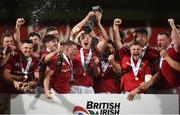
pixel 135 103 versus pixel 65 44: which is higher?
pixel 65 44

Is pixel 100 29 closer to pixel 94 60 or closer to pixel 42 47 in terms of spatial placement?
pixel 94 60

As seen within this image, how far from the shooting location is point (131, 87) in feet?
10.4

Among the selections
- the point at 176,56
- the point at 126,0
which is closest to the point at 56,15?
the point at 126,0

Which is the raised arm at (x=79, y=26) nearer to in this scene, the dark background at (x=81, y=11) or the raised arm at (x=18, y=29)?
the dark background at (x=81, y=11)

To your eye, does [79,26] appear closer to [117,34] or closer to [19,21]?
[117,34]

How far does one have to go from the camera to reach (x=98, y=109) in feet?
10.4

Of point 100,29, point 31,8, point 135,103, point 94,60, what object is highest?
point 31,8

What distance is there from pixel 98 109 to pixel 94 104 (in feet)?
0.20

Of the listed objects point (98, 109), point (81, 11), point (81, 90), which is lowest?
point (98, 109)

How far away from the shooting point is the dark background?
10.1ft

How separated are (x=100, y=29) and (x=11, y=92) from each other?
989 mm

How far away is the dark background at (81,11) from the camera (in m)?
3.09

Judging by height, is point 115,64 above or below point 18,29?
below

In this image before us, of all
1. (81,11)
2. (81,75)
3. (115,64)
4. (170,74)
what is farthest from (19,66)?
(170,74)
